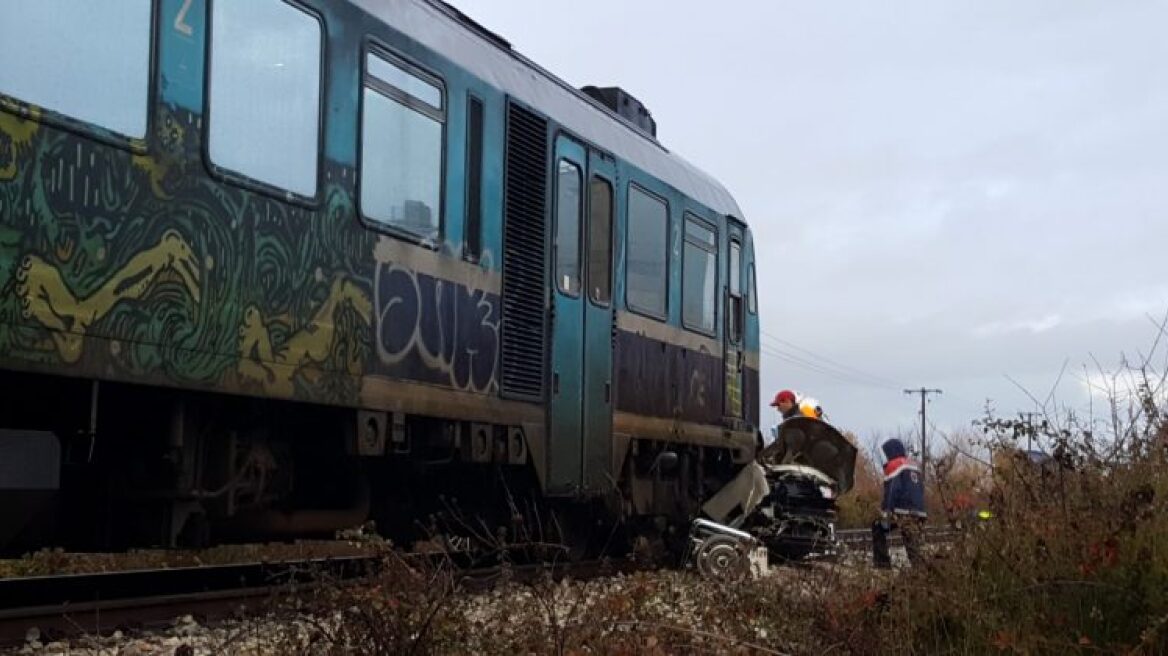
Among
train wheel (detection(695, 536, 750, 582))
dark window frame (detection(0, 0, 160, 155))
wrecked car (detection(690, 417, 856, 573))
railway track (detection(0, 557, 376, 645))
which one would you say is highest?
dark window frame (detection(0, 0, 160, 155))

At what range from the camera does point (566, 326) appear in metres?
10.3

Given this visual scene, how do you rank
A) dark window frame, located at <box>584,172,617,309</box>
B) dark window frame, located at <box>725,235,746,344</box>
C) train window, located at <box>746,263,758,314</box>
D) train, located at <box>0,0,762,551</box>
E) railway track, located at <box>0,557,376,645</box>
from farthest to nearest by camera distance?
train window, located at <box>746,263,758,314</box> → dark window frame, located at <box>725,235,746,344</box> → dark window frame, located at <box>584,172,617,309</box> → railway track, located at <box>0,557,376,645</box> → train, located at <box>0,0,762,551</box>

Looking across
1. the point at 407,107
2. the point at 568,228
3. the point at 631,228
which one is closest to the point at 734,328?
the point at 631,228

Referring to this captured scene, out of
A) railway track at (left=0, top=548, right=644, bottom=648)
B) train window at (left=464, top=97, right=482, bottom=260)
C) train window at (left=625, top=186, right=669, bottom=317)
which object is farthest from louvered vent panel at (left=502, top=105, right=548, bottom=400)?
train window at (left=625, top=186, right=669, bottom=317)

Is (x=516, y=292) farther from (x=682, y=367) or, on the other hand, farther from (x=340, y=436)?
(x=682, y=367)

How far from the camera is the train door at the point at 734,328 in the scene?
45.2ft

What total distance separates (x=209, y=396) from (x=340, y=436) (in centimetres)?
117

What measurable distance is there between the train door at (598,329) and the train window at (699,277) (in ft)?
5.49

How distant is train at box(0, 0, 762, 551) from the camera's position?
5840 millimetres

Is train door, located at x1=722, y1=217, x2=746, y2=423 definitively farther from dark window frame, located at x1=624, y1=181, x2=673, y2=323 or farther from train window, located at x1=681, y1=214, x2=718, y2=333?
dark window frame, located at x1=624, y1=181, x2=673, y2=323

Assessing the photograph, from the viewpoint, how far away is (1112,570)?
6.02m

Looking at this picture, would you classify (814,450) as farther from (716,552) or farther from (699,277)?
(716,552)

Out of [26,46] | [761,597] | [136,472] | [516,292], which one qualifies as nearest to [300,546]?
[516,292]

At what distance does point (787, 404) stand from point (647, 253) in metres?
5.14
